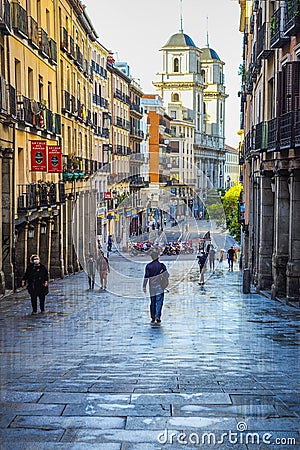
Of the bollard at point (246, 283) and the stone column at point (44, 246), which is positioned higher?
the stone column at point (44, 246)

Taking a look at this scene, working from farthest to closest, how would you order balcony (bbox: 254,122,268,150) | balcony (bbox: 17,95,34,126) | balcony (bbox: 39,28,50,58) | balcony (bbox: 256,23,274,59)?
balcony (bbox: 39,28,50,58), balcony (bbox: 256,23,274,59), balcony (bbox: 17,95,34,126), balcony (bbox: 254,122,268,150)

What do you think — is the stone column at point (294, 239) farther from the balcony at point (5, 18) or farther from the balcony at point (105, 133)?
the balcony at point (105, 133)

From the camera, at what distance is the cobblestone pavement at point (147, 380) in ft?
18.2

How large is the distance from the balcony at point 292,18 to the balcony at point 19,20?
7424mm

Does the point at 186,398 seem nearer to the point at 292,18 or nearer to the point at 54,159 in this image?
the point at 292,18

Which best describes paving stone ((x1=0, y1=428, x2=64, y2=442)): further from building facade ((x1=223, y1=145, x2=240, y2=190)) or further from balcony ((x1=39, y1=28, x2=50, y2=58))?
building facade ((x1=223, y1=145, x2=240, y2=190))

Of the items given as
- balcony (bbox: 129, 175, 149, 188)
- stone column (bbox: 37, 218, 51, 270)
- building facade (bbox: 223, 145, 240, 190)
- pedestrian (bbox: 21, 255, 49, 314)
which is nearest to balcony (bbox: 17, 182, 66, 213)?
stone column (bbox: 37, 218, 51, 270)

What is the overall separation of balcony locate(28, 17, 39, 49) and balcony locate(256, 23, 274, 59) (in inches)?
Answer: 274

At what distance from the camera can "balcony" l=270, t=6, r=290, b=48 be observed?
20.3m

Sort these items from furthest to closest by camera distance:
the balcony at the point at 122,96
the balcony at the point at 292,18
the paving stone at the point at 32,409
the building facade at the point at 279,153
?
the balcony at the point at 122,96
the building facade at the point at 279,153
the balcony at the point at 292,18
the paving stone at the point at 32,409

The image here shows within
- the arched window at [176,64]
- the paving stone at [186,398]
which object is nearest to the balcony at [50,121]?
the paving stone at [186,398]

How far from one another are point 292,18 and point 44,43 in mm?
11038

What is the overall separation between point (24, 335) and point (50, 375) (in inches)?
201

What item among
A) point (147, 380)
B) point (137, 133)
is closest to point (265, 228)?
point (147, 380)
